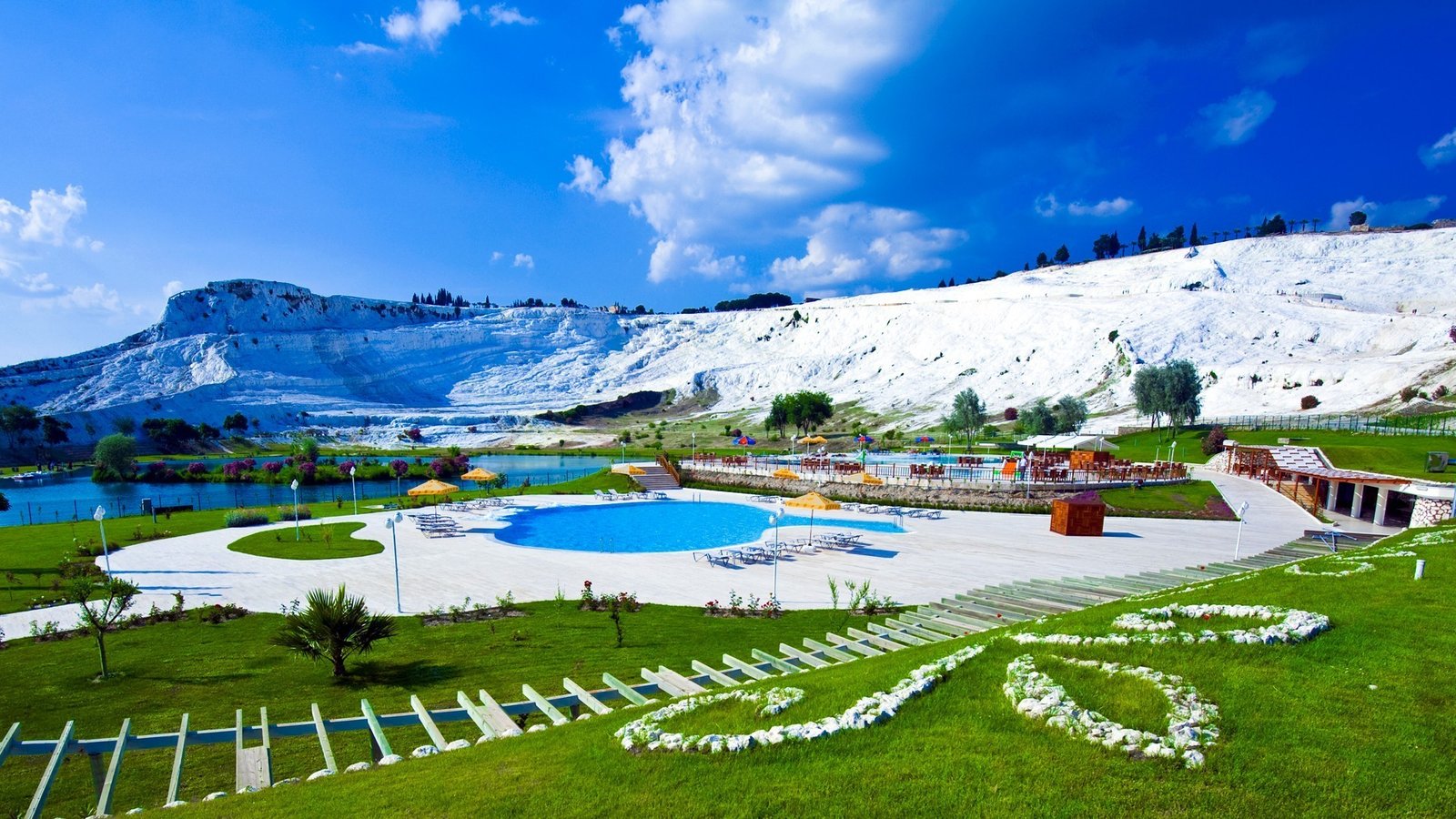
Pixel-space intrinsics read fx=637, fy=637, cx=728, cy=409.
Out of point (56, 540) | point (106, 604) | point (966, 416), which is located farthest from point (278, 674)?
point (966, 416)

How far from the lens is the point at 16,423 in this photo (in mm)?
81250

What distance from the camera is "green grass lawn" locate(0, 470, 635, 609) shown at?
17844 millimetres

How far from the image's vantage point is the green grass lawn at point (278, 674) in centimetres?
778

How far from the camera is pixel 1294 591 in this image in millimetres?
9211

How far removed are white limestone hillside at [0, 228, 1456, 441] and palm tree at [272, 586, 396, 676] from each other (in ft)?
268

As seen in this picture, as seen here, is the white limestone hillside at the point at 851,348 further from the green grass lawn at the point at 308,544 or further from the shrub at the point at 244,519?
the shrub at the point at 244,519

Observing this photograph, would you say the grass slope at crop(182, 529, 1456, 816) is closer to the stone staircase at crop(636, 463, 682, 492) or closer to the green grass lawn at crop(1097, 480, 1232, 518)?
the green grass lawn at crop(1097, 480, 1232, 518)

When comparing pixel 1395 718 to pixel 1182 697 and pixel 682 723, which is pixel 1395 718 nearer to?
pixel 1182 697

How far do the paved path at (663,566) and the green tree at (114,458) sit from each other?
5023 centimetres

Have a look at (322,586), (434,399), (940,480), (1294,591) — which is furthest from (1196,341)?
(434,399)

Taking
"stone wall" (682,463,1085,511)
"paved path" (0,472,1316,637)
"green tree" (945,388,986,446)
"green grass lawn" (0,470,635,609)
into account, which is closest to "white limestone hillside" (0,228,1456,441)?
"green tree" (945,388,986,446)

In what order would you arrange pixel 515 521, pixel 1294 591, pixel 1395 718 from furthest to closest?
pixel 515 521
pixel 1294 591
pixel 1395 718

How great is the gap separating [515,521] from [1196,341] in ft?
314

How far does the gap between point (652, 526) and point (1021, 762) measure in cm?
2668
